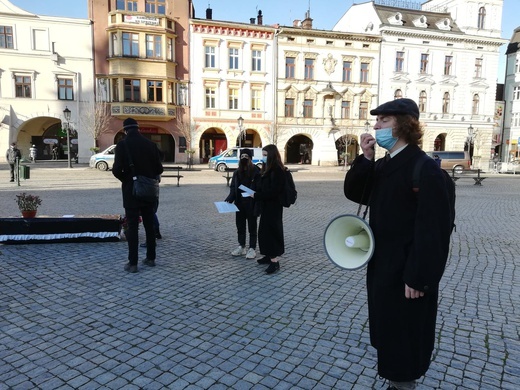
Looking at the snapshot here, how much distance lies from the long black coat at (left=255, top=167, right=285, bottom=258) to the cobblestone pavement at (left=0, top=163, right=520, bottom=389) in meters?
0.45

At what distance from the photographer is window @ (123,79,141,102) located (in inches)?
1244

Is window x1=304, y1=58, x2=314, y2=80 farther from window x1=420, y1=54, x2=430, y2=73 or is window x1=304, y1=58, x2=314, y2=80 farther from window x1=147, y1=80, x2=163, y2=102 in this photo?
window x1=147, y1=80, x2=163, y2=102

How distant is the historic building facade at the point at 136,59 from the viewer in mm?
31109

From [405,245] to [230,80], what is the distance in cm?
3407

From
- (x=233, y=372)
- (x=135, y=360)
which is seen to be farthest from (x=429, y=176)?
(x=135, y=360)

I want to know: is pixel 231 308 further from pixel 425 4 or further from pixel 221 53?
pixel 425 4

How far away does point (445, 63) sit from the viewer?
39.1m

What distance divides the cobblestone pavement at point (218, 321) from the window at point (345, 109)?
3167cm

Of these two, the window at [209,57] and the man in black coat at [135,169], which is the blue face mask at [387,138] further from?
the window at [209,57]

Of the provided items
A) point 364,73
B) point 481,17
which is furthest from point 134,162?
point 481,17

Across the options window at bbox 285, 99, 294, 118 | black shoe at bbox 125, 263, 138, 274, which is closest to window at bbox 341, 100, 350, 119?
window at bbox 285, 99, 294, 118

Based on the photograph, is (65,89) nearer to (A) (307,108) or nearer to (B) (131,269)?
(A) (307,108)

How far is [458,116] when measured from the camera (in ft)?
131

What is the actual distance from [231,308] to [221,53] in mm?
33172
